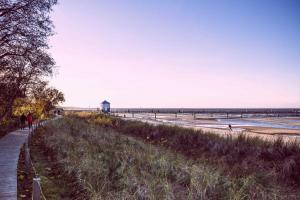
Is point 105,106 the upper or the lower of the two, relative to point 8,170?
Result: upper

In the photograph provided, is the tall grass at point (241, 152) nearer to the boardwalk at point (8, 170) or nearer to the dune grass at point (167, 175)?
the dune grass at point (167, 175)

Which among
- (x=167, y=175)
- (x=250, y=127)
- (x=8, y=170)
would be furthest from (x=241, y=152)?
(x=250, y=127)

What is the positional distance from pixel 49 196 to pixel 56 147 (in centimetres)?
754

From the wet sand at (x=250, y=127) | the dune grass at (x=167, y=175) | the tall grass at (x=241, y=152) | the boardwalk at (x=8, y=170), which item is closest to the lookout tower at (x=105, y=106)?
the wet sand at (x=250, y=127)

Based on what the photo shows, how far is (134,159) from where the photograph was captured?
12383 millimetres

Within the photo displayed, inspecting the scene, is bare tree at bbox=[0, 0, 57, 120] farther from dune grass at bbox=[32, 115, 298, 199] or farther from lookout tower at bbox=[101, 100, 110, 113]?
lookout tower at bbox=[101, 100, 110, 113]

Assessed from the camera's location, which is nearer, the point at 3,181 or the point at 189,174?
the point at 3,181

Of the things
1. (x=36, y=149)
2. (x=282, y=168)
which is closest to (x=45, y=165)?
(x=36, y=149)

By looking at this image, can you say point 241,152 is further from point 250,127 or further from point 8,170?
point 250,127

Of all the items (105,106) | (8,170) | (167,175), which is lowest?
(167,175)

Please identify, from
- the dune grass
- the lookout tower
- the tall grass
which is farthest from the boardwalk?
the lookout tower

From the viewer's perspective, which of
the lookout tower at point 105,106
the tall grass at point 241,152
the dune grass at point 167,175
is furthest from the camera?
the lookout tower at point 105,106

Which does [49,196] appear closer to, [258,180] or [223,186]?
[223,186]

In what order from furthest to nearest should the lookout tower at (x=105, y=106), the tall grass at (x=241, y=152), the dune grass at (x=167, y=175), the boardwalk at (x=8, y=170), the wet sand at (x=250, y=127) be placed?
1. the lookout tower at (x=105, y=106)
2. the wet sand at (x=250, y=127)
3. the tall grass at (x=241, y=152)
4. the dune grass at (x=167, y=175)
5. the boardwalk at (x=8, y=170)
